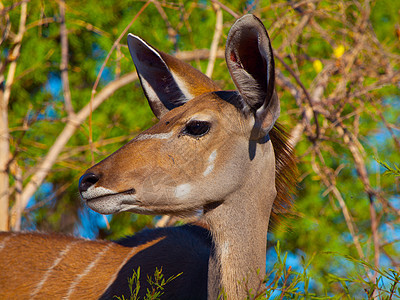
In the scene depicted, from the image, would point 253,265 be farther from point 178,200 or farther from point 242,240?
point 178,200

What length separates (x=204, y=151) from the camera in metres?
2.27

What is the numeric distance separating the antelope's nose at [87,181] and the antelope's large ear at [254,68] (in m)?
0.71

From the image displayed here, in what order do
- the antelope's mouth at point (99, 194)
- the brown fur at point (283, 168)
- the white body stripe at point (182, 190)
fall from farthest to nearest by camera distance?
the brown fur at point (283, 168) < the white body stripe at point (182, 190) < the antelope's mouth at point (99, 194)

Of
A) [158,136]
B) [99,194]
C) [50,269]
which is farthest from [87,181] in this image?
[50,269]

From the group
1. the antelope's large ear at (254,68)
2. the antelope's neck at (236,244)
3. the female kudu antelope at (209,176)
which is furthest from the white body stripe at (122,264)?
the antelope's large ear at (254,68)

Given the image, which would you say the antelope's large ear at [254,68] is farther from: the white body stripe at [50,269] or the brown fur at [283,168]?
the white body stripe at [50,269]

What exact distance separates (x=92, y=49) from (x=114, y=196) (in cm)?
443

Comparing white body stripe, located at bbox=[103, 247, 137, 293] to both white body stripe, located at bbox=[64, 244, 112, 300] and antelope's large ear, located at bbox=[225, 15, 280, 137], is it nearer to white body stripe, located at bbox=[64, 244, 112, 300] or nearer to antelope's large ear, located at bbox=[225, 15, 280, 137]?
white body stripe, located at bbox=[64, 244, 112, 300]

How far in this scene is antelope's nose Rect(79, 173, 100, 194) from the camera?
2.09m

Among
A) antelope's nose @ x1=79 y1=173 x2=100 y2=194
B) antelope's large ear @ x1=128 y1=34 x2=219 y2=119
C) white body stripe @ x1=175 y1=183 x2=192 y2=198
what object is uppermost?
antelope's large ear @ x1=128 y1=34 x2=219 y2=119

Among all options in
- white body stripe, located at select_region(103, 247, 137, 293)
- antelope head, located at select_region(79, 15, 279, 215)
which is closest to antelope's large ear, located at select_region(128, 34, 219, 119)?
antelope head, located at select_region(79, 15, 279, 215)

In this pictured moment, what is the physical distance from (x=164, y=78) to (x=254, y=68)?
678 millimetres

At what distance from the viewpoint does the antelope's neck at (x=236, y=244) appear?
7.43 feet

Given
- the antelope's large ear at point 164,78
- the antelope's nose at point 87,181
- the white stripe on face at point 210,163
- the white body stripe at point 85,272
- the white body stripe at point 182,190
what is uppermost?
the antelope's large ear at point 164,78
